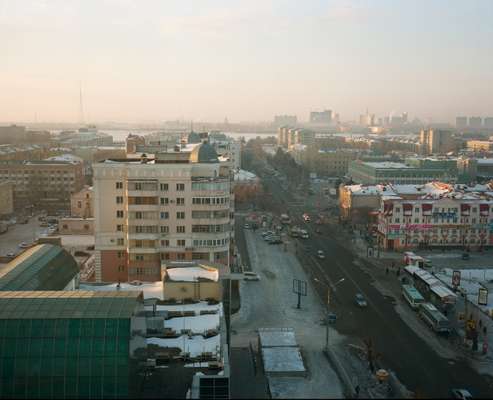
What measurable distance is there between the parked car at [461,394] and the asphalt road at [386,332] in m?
0.13

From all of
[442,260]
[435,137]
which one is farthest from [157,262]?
[435,137]

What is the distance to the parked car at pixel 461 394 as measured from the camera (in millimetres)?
10508

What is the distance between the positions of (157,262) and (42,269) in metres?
4.64

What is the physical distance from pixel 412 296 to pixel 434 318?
1846 mm

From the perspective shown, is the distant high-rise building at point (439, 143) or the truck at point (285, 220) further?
the distant high-rise building at point (439, 143)

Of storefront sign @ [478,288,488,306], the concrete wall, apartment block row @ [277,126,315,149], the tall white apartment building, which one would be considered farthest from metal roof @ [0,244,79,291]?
apartment block row @ [277,126,315,149]

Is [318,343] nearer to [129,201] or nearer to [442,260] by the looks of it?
[129,201]

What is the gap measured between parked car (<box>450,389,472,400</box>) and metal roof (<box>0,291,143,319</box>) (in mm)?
6198

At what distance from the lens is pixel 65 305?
8758 millimetres

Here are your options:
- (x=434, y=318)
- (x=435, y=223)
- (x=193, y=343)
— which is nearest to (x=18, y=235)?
(x=435, y=223)

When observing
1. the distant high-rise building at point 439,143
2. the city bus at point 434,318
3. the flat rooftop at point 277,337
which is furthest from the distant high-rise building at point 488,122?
the flat rooftop at point 277,337

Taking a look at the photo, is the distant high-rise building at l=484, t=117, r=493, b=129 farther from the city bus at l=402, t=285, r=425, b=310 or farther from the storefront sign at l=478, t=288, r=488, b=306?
the storefront sign at l=478, t=288, r=488, b=306

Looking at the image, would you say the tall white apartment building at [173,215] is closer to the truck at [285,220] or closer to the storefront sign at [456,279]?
the storefront sign at [456,279]

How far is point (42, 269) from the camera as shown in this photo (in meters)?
12.6
